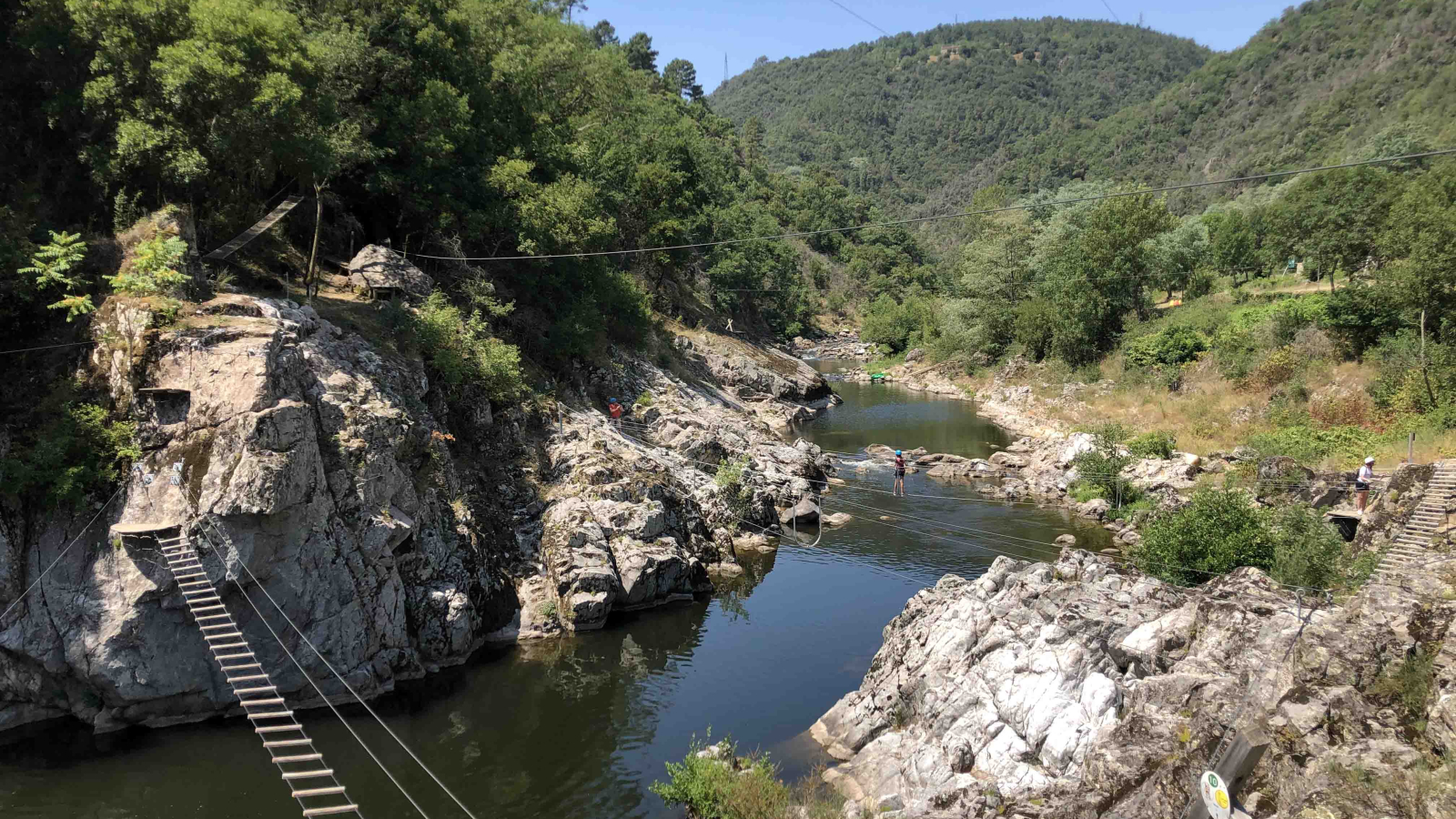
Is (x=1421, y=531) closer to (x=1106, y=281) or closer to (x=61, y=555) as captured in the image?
(x=61, y=555)

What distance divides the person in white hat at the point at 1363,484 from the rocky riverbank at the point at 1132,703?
447 inches

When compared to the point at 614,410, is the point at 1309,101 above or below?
above

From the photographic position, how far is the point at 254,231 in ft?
90.7

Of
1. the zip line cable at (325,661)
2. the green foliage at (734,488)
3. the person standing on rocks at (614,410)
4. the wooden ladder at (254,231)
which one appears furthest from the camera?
the person standing on rocks at (614,410)

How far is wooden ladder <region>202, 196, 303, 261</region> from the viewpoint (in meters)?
26.4

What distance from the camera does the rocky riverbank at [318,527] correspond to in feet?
63.0

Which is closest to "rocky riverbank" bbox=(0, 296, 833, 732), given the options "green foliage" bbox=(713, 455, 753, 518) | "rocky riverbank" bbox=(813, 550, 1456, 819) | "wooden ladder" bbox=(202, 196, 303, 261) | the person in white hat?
"green foliage" bbox=(713, 455, 753, 518)

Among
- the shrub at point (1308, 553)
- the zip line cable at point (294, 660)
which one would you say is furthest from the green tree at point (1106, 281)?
the zip line cable at point (294, 660)

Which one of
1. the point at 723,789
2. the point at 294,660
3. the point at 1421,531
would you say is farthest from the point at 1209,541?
the point at 294,660

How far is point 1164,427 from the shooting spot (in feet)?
152

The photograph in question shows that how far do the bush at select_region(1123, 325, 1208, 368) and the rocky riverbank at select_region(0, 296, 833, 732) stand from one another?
36.9m

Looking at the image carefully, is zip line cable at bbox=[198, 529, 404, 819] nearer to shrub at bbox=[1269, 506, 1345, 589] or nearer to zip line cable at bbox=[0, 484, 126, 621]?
zip line cable at bbox=[0, 484, 126, 621]

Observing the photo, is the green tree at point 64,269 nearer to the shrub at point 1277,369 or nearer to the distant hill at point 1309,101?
the shrub at point 1277,369

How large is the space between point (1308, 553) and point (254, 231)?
33.4m
